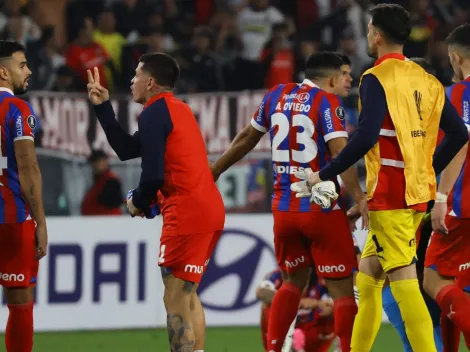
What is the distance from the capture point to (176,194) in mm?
6641

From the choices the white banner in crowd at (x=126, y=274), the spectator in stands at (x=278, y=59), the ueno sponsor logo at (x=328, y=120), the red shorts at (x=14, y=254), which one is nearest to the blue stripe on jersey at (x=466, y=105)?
the ueno sponsor logo at (x=328, y=120)

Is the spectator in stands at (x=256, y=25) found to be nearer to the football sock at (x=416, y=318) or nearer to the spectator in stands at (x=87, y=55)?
the spectator in stands at (x=87, y=55)

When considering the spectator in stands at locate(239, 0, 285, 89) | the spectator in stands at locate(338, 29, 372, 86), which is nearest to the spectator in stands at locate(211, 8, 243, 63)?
the spectator in stands at locate(239, 0, 285, 89)

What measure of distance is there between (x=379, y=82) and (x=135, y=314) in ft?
15.5

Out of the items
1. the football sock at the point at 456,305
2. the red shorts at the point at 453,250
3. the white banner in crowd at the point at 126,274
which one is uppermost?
the red shorts at the point at 453,250

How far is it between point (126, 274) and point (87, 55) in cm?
498

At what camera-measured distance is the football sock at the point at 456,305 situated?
22.2ft

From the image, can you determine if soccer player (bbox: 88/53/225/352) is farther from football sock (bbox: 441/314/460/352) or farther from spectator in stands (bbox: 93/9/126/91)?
spectator in stands (bbox: 93/9/126/91)

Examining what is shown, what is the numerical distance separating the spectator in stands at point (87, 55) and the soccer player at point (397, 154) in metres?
8.34

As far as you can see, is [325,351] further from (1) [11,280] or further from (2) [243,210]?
(2) [243,210]

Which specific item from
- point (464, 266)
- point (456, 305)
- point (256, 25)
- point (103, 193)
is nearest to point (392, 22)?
point (464, 266)

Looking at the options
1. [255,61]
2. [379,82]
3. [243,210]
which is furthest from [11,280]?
[255,61]

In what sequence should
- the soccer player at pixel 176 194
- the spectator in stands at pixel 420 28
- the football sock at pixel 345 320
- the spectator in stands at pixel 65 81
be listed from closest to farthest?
the soccer player at pixel 176 194
the football sock at pixel 345 320
the spectator in stands at pixel 65 81
the spectator in stands at pixel 420 28

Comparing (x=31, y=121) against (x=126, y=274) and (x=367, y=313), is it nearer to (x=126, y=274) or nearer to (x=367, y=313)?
(x=367, y=313)
